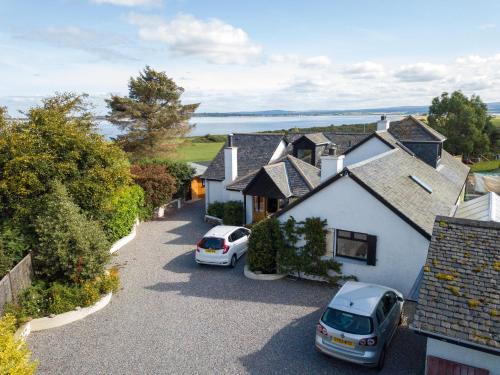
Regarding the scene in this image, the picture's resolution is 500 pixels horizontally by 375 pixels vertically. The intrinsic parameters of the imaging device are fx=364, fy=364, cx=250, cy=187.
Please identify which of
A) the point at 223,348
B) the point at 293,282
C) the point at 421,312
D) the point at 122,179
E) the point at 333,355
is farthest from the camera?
the point at 122,179

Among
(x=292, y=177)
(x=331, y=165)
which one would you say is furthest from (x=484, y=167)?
(x=331, y=165)

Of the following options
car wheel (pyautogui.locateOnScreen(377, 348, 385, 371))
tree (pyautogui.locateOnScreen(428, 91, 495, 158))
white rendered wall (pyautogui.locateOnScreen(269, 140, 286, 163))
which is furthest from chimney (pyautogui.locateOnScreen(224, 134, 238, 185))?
tree (pyautogui.locateOnScreen(428, 91, 495, 158))

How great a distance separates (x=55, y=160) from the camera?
17219 millimetres

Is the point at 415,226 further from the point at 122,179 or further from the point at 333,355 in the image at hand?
the point at 122,179

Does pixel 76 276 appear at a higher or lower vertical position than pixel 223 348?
higher

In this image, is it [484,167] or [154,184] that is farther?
[484,167]

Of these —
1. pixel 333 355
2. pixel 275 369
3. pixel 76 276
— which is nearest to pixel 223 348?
pixel 275 369

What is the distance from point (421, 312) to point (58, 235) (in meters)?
12.6

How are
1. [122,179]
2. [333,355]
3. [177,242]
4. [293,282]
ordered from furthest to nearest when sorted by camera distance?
[177,242], [122,179], [293,282], [333,355]

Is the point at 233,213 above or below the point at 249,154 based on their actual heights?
below

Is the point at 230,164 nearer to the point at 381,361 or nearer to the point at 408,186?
the point at 408,186

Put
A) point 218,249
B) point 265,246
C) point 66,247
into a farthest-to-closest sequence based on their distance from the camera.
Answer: point 218,249 → point 265,246 → point 66,247

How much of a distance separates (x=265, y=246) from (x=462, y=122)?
50.0 metres

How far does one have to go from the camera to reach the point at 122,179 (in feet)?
65.1
